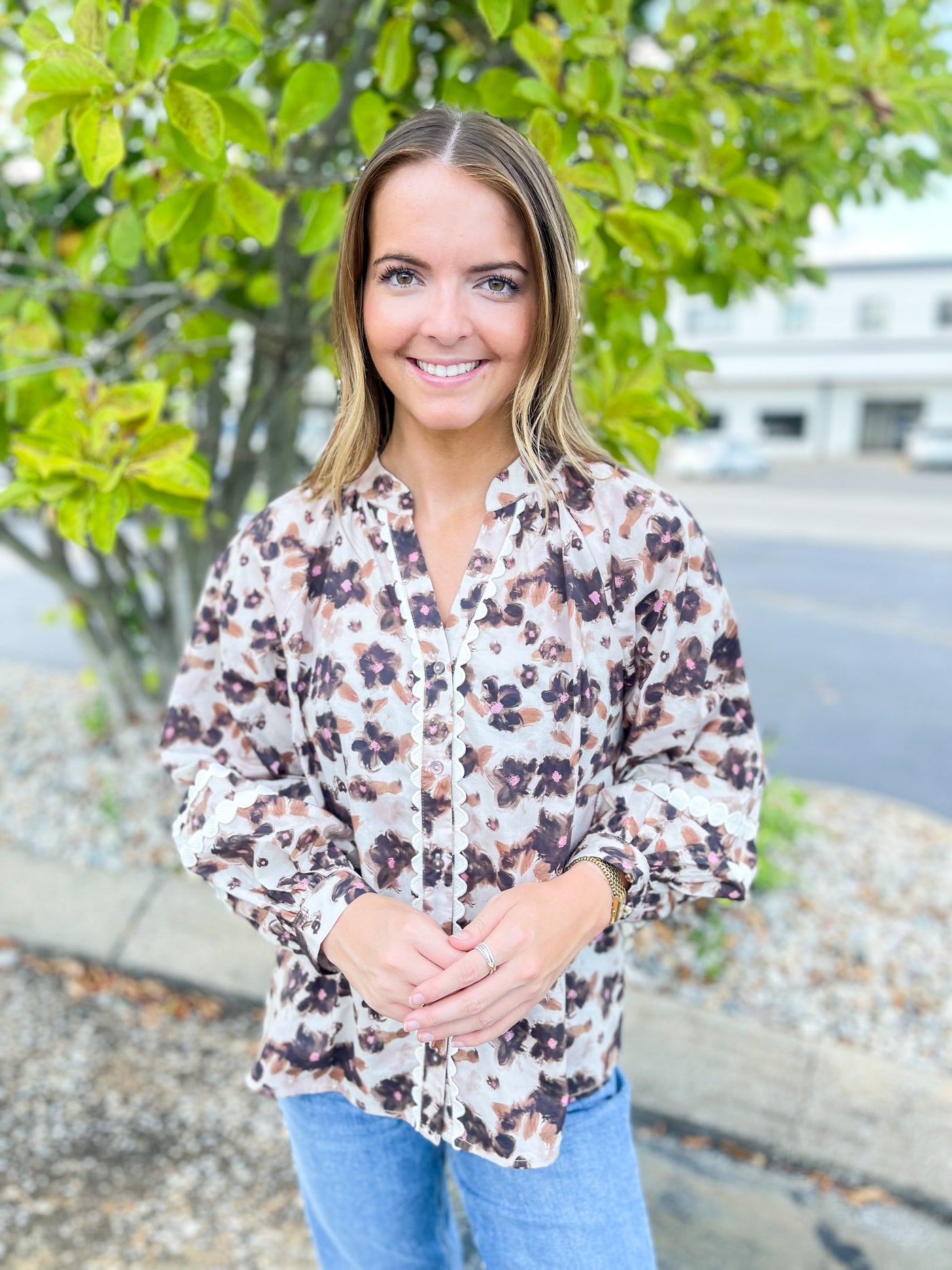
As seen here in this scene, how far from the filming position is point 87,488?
1666mm

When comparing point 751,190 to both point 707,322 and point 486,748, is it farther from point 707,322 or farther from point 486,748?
point 707,322

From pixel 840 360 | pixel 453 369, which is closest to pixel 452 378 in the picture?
pixel 453 369

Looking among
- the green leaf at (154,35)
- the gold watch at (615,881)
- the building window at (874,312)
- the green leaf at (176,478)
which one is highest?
the building window at (874,312)

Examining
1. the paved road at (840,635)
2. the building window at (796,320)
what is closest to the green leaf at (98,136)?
the paved road at (840,635)

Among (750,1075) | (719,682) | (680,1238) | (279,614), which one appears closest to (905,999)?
(750,1075)

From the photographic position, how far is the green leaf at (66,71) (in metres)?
1.41

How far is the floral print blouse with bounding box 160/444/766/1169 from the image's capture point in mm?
1222

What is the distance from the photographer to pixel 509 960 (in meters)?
1.10

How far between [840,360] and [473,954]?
33122mm

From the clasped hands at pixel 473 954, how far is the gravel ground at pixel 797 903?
1454 millimetres

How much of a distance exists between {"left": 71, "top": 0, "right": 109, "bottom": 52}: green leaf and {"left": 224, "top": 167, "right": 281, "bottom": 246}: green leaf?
270 mm

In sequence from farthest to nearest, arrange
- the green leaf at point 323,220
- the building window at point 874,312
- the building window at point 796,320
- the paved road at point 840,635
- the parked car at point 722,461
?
1. the building window at point 796,320
2. the building window at point 874,312
3. the parked car at point 722,461
4. the paved road at point 840,635
5. the green leaf at point 323,220

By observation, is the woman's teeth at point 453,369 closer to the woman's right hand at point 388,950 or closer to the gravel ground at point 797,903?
the woman's right hand at point 388,950

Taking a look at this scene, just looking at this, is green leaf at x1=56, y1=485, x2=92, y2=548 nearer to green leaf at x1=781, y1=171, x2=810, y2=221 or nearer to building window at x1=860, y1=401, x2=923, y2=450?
green leaf at x1=781, y1=171, x2=810, y2=221
